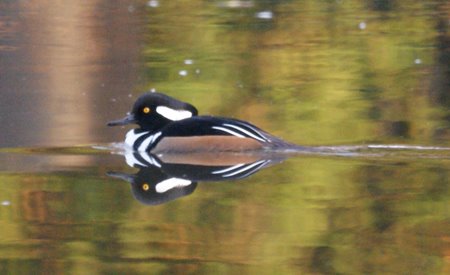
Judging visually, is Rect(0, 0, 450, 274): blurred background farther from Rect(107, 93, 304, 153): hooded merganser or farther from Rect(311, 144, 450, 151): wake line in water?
Rect(107, 93, 304, 153): hooded merganser

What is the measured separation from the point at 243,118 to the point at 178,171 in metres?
2.85

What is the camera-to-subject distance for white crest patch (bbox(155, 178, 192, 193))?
789cm

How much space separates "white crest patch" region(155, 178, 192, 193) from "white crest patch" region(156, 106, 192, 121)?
1.63 meters

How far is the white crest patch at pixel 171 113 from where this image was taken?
9.82m

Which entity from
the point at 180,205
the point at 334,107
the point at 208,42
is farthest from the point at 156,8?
the point at 180,205

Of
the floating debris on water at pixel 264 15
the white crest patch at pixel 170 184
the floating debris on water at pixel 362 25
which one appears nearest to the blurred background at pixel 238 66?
the floating debris on water at pixel 264 15

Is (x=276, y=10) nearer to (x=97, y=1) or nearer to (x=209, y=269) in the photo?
(x=97, y=1)

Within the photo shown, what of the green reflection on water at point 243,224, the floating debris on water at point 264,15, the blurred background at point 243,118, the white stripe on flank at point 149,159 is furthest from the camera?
the floating debris on water at point 264,15

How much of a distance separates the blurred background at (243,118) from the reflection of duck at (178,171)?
0.49 ft

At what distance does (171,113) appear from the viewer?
9.84 meters

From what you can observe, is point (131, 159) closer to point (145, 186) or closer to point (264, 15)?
point (145, 186)

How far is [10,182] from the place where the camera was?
8078mm

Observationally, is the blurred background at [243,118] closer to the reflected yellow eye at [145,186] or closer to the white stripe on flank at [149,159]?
the reflected yellow eye at [145,186]

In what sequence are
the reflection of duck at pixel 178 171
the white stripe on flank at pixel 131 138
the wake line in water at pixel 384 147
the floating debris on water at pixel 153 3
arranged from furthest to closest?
the floating debris on water at pixel 153 3 → the white stripe on flank at pixel 131 138 → the wake line in water at pixel 384 147 → the reflection of duck at pixel 178 171
